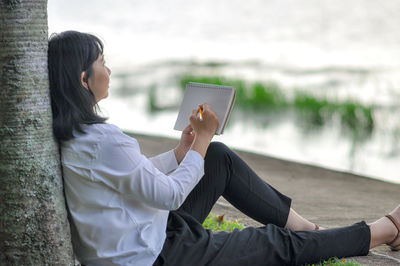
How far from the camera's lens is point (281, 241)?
113 inches

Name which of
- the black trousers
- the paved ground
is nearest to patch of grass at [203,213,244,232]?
the paved ground

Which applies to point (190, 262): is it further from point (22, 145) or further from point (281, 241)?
point (22, 145)

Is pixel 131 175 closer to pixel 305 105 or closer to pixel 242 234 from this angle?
pixel 242 234

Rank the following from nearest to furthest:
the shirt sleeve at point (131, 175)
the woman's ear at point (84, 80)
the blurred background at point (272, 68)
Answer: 1. the shirt sleeve at point (131, 175)
2. the woman's ear at point (84, 80)
3. the blurred background at point (272, 68)

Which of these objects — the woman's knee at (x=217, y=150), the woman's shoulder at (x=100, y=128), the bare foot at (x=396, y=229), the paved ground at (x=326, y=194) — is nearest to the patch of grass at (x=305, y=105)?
the paved ground at (x=326, y=194)

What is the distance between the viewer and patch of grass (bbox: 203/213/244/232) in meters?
3.77

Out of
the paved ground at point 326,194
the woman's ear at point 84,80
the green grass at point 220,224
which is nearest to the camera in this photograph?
the woman's ear at point 84,80

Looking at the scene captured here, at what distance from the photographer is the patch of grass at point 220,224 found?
377 cm

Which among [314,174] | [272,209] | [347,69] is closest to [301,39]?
[347,69]

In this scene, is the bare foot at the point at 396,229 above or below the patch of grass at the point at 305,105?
above

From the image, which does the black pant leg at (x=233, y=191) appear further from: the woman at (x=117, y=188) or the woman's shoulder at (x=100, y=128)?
the woman's shoulder at (x=100, y=128)

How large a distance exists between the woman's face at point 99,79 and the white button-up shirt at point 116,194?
16 centimetres

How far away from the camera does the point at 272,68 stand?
13.4 metres

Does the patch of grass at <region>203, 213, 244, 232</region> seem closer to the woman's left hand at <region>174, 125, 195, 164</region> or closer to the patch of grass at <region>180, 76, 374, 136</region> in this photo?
the woman's left hand at <region>174, 125, 195, 164</region>
